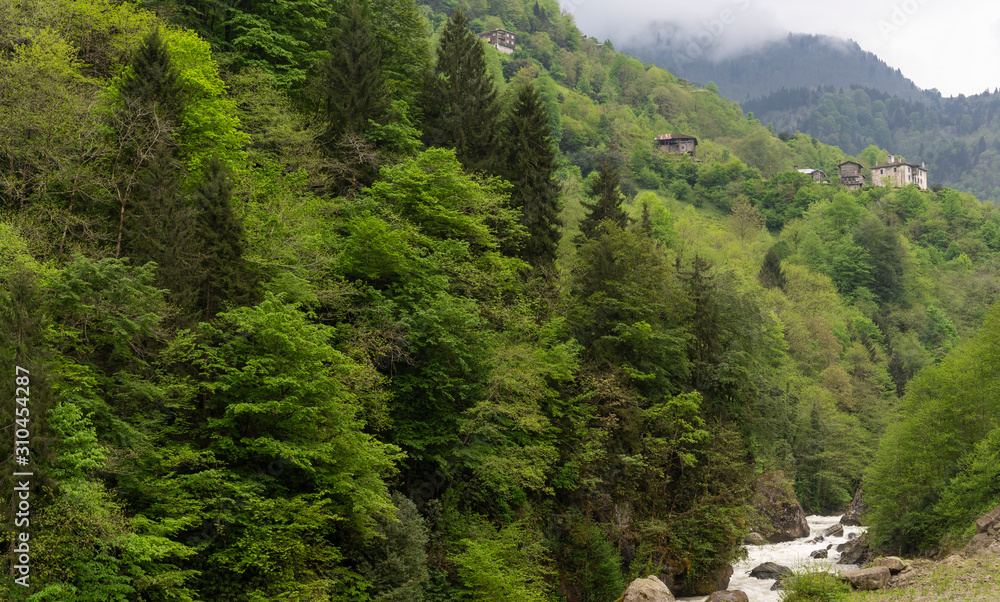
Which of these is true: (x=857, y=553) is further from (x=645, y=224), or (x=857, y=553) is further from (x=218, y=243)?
(x=218, y=243)

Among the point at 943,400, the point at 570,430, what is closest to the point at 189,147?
the point at 570,430

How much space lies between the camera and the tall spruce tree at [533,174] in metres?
37.7

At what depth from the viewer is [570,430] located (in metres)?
30.4

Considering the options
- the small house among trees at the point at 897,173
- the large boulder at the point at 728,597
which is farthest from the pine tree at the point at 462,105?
the small house among trees at the point at 897,173

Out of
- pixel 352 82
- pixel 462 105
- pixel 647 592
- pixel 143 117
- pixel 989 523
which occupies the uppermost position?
pixel 462 105

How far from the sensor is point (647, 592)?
81.8ft

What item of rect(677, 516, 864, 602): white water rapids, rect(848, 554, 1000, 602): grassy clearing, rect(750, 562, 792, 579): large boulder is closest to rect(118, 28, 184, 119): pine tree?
rect(848, 554, 1000, 602): grassy clearing

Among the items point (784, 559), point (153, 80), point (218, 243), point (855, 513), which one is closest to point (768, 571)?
point (784, 559)

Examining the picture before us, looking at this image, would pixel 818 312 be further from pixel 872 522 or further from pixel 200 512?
pixel 200 512

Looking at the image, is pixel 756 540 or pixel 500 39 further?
pixel 500 39

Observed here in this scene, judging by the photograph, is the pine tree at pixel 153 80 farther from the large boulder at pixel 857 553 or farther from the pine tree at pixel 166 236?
the large boulder at pixel 857 553

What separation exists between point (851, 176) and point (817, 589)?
155 m

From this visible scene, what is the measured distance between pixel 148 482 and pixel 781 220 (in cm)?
13118

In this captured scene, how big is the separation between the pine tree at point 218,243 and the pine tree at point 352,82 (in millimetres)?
12088
